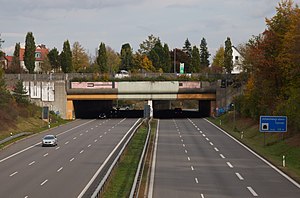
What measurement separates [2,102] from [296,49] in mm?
40133

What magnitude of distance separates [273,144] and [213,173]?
1696 cm

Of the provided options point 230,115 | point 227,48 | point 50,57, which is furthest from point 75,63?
point 230,115

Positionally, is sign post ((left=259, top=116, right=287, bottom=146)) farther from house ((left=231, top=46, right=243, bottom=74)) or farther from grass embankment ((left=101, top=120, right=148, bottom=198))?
house ((left=231, top=46, right=243, bottom=74))

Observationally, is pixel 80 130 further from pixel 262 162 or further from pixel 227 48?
pixel 227 48

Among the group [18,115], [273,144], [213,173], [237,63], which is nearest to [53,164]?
[213,173]

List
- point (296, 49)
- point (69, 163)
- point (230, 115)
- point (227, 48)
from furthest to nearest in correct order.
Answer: point (227, 48) → point (230, 115) → point (296, 49) → point (69, 163)

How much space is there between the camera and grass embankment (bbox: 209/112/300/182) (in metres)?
38.8

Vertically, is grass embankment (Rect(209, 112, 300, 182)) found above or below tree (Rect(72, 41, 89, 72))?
below

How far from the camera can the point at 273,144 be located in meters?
50.7

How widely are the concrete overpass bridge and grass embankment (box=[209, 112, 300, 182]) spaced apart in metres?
21.0

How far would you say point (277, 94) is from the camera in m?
65.2


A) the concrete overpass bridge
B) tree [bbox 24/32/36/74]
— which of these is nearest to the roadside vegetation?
the concrete overpass bridge

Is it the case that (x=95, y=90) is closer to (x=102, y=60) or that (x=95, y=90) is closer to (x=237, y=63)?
(x=102, y=60)

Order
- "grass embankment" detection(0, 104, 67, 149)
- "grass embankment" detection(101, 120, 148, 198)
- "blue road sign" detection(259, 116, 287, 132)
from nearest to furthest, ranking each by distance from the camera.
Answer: "grass embankment" detection(101, 120, 148, 198)
"blue road sign" detection(259, 116, 287, 132)
"grass embankment" detection(0, 104, 67, 149)
